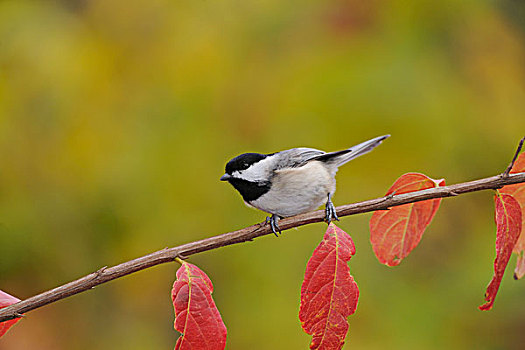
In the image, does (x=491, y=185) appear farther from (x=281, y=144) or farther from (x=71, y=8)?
(x=71, y=8)

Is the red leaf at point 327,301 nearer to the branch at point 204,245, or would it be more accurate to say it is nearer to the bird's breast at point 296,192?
the branch at point 204,245

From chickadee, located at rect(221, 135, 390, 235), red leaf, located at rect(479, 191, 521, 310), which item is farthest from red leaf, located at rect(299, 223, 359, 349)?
chickadee, located at rect(221, 135, 390, 235)

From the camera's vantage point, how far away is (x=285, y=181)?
1.08 meters

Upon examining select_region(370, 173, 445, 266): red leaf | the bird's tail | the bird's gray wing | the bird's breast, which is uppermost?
the bird's gray wing

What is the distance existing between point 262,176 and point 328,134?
2.16 feet

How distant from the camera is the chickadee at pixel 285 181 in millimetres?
1058

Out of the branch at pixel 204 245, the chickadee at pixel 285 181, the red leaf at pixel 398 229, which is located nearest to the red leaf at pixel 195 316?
the branch at pixel 204 245

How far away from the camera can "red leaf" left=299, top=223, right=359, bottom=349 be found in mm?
634

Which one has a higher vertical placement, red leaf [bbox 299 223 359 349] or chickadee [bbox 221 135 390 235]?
chickadee [bbox 221 135 390 235]

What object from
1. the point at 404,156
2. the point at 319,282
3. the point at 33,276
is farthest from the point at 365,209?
the point at 33,276

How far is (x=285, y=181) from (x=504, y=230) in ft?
1.64

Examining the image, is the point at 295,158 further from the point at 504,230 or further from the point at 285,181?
the point at 504,230

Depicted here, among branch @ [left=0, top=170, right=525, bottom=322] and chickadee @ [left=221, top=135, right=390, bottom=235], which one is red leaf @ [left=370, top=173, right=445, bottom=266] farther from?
chickadee @ [left=221, top=135, right=390, bottom=235]

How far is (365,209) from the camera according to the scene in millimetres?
686
